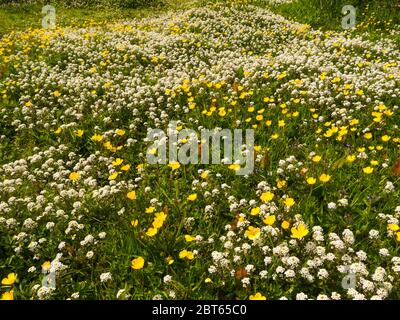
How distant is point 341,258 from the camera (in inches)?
162

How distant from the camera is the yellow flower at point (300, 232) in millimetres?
4293

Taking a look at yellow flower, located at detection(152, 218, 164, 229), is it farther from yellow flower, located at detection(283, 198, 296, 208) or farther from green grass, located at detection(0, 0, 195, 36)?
green grass, located at detection(0, 0, 195, 36)

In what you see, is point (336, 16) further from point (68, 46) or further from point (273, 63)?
point (68, 46)

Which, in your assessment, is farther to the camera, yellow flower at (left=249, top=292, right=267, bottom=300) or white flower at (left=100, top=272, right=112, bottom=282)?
white flower at (left=100, top=272, right=112, bottom=282)

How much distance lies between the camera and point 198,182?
5691 millimetres

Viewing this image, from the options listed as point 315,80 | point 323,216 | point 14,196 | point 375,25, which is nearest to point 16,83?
point 14,196

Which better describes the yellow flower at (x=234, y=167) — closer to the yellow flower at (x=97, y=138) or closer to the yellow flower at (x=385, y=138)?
the yellow flower at (x=385, y=138)

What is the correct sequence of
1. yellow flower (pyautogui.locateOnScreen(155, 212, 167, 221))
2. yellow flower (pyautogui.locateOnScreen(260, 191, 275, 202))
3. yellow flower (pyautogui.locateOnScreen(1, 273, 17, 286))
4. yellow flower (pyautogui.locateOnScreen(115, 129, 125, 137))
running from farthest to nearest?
yellow flower (pyautogui.locateOnScreen(115, 129, 125, 137)) < yellow flower (pyautogui.locateOnScreen(260, 191, 275, 202)) < yellow flower (pyautogui.locateOnScreen(155, 212, 167, 221)) < yellow flower (pyautogui.locateOnScreen(1, 273, 17, 286))

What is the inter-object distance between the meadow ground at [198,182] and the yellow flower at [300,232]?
0.02 metres

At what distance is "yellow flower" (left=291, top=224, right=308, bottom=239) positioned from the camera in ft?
14.1

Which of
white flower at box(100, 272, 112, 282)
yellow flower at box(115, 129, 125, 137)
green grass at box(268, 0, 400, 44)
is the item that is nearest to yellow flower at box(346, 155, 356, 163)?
white flower at box(100, 272, 112, 282)

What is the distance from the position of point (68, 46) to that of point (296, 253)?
1045 cm

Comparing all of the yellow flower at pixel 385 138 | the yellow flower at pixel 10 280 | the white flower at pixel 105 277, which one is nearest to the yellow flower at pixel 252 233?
the white flower at pixel 105 277

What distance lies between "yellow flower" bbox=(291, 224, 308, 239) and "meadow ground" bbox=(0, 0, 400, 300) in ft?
0.06
